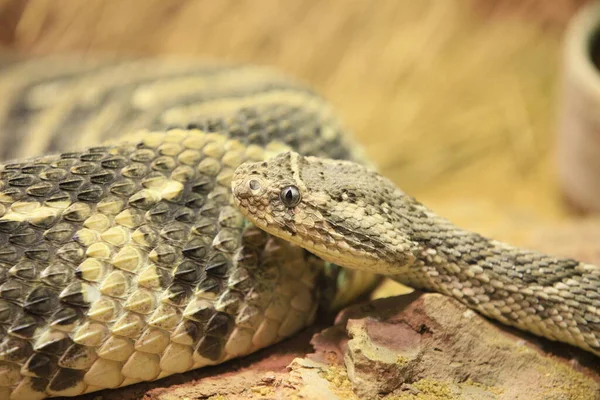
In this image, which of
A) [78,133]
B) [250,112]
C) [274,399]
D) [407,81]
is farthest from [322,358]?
[407,81]

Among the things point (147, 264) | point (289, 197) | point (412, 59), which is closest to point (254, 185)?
point (289, 197)

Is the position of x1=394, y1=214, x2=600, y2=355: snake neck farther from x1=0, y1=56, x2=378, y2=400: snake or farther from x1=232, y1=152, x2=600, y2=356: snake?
x1=0, y1=56, x2=378, y2=400: snake

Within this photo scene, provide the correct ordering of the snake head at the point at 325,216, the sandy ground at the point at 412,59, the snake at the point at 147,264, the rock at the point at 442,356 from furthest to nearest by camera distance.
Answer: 1. the sandy ground at the point at 412,59
2. the snake head at the point at 325,216
3. the rock at the point at 442,356
4. the snake at the point at 147,264

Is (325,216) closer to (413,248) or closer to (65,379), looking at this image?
(413,248)

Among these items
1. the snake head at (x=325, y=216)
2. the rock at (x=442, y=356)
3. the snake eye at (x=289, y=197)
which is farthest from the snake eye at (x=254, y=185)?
the rock at (x=442, y=356)

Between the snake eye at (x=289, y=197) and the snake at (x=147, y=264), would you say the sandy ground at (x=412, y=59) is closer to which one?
the snake at (x=147, y=264)

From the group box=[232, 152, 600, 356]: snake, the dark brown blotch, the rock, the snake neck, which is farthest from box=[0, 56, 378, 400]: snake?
the snake neck
